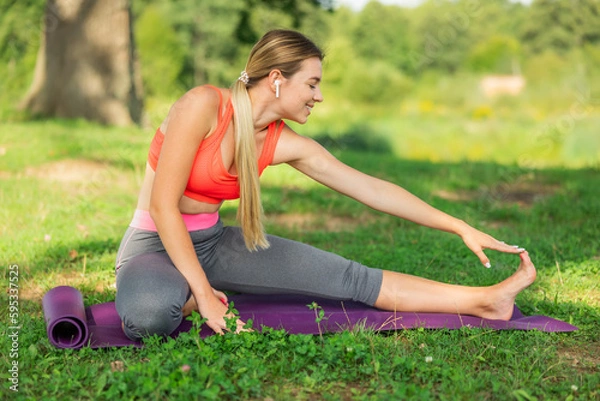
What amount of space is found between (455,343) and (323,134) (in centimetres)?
963

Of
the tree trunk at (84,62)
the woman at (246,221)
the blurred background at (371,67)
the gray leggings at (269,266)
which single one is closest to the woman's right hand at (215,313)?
the woman at (246,221)

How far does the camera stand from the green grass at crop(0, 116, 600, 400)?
2377 millimetres

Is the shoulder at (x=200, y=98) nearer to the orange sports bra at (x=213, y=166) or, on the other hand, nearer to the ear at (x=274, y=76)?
the orange sports bra at (x=213, y=166)

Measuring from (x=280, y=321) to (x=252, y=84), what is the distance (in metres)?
1.05

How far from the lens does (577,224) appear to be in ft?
16.9

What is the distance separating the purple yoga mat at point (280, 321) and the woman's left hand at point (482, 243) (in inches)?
12.5

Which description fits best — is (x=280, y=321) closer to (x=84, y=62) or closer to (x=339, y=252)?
(x=339, y=252)

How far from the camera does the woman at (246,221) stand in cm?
284

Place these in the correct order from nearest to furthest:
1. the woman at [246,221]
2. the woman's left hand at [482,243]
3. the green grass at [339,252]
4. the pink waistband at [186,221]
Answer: the green grass at [339,252] → the woman at [246,221] → the woman's left hand at [482,243] → the pink waistband at [186,221]

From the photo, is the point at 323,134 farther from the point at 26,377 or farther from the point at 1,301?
the point at 26,377

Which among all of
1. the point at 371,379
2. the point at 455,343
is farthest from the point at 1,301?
the point at 455,343

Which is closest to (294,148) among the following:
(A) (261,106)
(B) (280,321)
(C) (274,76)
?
(A) (261,106)

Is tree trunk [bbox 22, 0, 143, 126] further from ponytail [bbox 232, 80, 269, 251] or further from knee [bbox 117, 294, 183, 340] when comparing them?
knee [bbox 117, 294, 183, 340]

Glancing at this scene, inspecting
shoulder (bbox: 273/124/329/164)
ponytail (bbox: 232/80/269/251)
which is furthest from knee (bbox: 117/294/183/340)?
shoulder (bbox: 273/124/329/164)
